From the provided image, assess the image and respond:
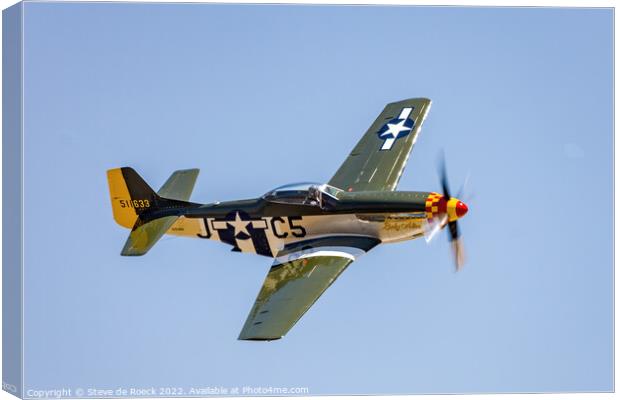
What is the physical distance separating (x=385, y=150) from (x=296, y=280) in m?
4.15

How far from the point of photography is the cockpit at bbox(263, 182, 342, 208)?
21289 mm

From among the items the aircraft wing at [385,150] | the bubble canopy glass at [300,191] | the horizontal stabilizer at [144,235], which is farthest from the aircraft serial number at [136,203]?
the aircraft wing at [385,150]

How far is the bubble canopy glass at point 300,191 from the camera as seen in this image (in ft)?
69.9

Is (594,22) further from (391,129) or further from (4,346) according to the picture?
(4,346)

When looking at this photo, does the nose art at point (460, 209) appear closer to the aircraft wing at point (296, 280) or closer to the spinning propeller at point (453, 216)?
the spinning propeller at point (453, 216)

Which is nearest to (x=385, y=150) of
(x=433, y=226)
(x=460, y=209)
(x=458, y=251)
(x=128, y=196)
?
(x=433, y=226)

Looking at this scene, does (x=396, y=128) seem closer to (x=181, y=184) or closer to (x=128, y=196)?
(x=181, y=184)

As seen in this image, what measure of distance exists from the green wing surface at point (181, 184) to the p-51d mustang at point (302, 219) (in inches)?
0.7

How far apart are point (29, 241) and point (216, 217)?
3.68 metres

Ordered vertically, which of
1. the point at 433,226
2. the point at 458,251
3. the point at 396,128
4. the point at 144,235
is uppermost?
the point at 396,128

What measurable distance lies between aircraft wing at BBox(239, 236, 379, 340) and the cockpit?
67cm

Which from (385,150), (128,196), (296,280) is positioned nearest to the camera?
(296,280)

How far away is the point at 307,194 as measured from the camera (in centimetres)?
2130

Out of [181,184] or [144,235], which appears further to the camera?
[181,184]
